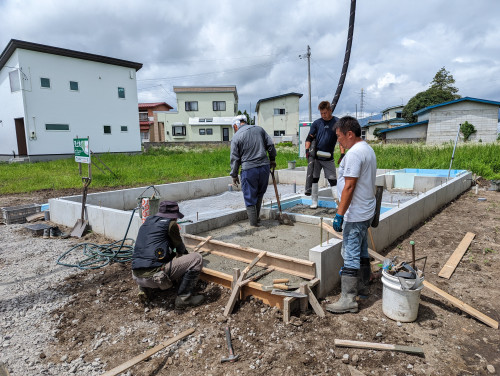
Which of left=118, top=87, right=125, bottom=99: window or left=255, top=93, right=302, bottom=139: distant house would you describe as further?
left=255, top=93, right=302, bottom=139: distant house

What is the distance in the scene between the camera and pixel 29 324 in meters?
2.91

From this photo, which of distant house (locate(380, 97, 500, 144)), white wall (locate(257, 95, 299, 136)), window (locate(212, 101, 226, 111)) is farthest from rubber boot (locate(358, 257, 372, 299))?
white wall (locate(257, 95, 299, 136))

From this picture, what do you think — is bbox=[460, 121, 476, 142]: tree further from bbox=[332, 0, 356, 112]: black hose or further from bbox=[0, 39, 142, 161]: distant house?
bbox=[0, 39, 142, 161]: distant house

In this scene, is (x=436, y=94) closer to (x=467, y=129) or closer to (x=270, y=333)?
(x=467, y=129)

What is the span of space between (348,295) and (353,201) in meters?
0.84

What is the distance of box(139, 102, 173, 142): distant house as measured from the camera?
3612 cm

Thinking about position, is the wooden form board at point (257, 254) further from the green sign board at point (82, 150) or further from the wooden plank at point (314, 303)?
the green sign board at point (82, 150)

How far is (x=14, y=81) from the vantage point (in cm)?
1769

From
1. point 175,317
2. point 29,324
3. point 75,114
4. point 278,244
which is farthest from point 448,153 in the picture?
point 75,114

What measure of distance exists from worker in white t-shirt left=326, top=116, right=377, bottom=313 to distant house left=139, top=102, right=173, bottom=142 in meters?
34.6

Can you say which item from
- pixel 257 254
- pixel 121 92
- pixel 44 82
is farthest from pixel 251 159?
pixel 121 92

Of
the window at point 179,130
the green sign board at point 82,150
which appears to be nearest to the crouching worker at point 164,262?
the green sign board at point 82,150

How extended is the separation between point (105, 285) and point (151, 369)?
159 centimetres

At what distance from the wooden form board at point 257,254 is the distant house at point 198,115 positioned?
30.4 m
